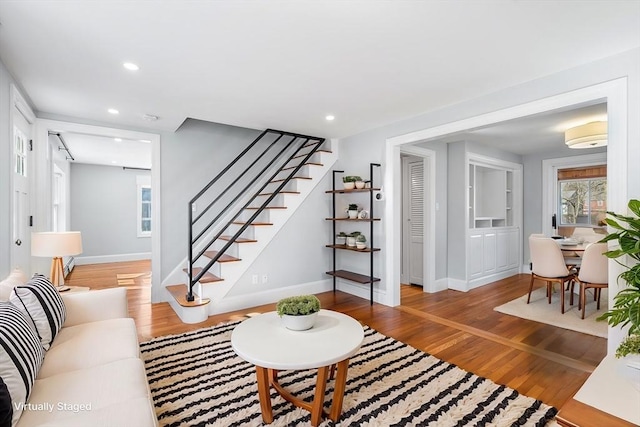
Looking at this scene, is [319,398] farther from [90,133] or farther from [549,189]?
[549,189]

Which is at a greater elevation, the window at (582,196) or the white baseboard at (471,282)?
the window at (582,196)

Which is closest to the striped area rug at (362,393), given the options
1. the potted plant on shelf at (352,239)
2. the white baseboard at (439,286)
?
the potted plant on shelf at (352,239)

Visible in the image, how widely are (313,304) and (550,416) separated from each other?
1542mm

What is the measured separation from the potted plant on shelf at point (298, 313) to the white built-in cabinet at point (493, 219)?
3.73 m

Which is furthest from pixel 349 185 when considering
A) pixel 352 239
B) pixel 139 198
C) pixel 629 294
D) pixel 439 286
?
pixel 139 198

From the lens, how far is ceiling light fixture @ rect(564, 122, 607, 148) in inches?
137

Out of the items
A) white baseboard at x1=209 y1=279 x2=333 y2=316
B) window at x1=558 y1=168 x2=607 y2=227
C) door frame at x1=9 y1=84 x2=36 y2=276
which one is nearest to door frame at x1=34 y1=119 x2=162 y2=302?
door frame at x1=9 y1=84 x2=36 y2=276

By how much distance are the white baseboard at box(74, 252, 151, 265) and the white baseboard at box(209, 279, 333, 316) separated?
17.7 ft

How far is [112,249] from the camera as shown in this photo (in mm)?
7785

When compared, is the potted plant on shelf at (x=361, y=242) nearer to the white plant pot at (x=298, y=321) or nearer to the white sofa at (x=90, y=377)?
Result: the white plant pot at (x=298, y=321)

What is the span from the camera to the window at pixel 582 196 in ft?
18.9

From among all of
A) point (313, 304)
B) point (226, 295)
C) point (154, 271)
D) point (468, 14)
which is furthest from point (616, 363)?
point (154, 271)

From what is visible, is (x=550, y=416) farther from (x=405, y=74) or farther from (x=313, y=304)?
(x=405, y=74)

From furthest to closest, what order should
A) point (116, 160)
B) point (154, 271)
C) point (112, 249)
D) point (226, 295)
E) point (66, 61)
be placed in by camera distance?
point (112, 249) < point (116, 160) < point (154, 271) < point (226, 295) < point (66, 61)
